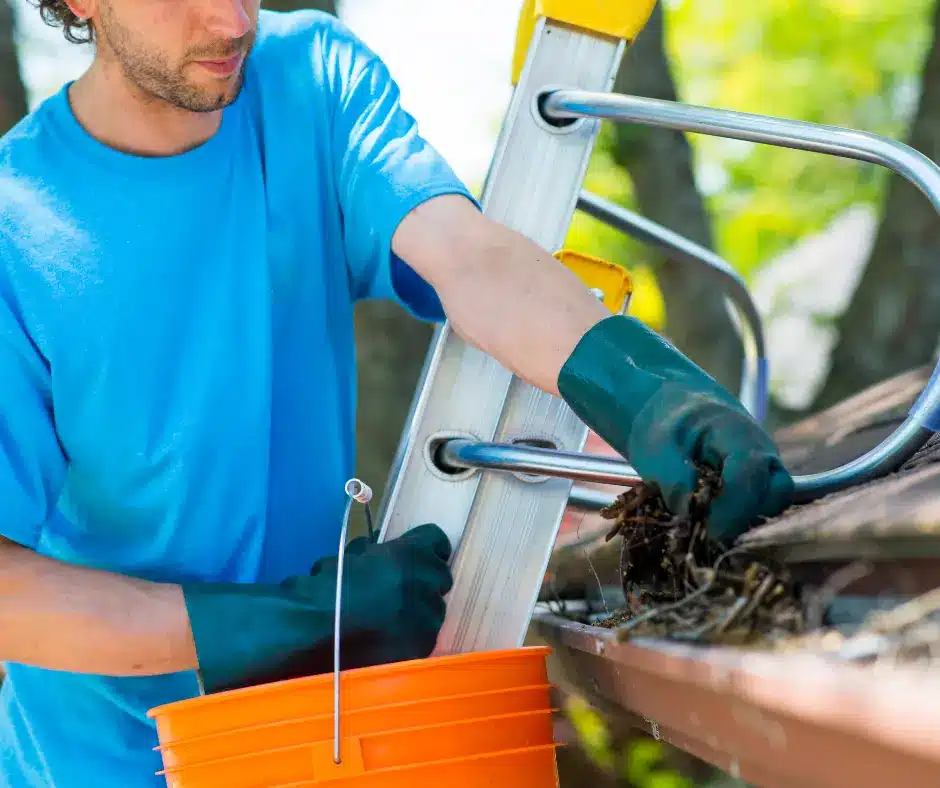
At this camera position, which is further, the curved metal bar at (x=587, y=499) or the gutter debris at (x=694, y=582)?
the curved metal bar at (x=587, y=499)

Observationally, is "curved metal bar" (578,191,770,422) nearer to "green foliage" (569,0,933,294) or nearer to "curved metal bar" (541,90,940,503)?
"curved metal bar" (541,90,940,503)

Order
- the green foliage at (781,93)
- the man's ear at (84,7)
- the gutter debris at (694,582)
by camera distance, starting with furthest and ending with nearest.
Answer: the green foliage at (781,93) < the man's ear at (84,7) < the gutter debris at (694,582)

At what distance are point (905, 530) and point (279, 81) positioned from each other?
1187 mm

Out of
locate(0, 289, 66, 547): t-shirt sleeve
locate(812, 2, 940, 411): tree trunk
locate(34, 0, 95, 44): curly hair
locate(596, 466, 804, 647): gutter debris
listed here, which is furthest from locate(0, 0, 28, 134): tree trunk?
locate(812, 2, 940, 411): tree trunk

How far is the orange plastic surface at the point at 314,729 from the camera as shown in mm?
1211

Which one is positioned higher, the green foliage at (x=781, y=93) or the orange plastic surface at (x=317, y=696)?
the green foliage at (x=781, y=93)

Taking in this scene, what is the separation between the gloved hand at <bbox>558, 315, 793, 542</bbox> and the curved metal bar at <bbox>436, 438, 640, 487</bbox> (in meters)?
0.07

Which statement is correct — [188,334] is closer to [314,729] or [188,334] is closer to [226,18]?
[226,18]

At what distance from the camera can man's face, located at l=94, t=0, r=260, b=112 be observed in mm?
1562

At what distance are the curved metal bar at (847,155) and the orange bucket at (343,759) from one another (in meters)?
0.46

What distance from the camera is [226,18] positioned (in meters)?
1.55

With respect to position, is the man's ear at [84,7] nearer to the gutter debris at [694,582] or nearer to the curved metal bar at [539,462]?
the curved metal bar at [539,462]

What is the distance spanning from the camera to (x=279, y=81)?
173cm

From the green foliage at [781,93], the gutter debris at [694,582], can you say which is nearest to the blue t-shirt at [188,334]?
the gutter debris at [694,582]
